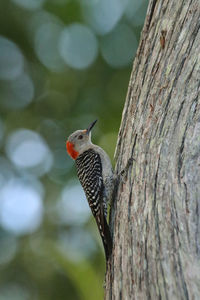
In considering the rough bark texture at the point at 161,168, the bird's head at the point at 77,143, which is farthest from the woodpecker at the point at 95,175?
the rough bark texture at the point at 161,168

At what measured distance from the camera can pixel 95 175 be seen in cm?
520

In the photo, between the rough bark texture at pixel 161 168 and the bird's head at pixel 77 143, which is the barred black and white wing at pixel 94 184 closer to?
the bird's head at pixel 77 143

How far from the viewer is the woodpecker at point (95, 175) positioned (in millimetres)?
4302

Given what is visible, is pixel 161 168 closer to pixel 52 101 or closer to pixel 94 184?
pixel 94 184

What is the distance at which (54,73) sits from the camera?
406 inches

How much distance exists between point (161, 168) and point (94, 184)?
187 centimetres

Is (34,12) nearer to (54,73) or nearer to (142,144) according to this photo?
(54,73)

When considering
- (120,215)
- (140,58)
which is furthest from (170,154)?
(140,58)

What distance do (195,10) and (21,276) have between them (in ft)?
23.4

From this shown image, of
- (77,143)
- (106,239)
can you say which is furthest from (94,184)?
(106,239)

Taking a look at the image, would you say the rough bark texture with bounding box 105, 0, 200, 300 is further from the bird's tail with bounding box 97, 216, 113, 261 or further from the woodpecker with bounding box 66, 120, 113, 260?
the woodpecker with bounding box 66, 120, 113, 260

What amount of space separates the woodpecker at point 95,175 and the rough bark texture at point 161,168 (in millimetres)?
464

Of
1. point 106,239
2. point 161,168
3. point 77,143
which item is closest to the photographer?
point 161,168

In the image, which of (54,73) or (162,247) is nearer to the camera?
(162,247)
